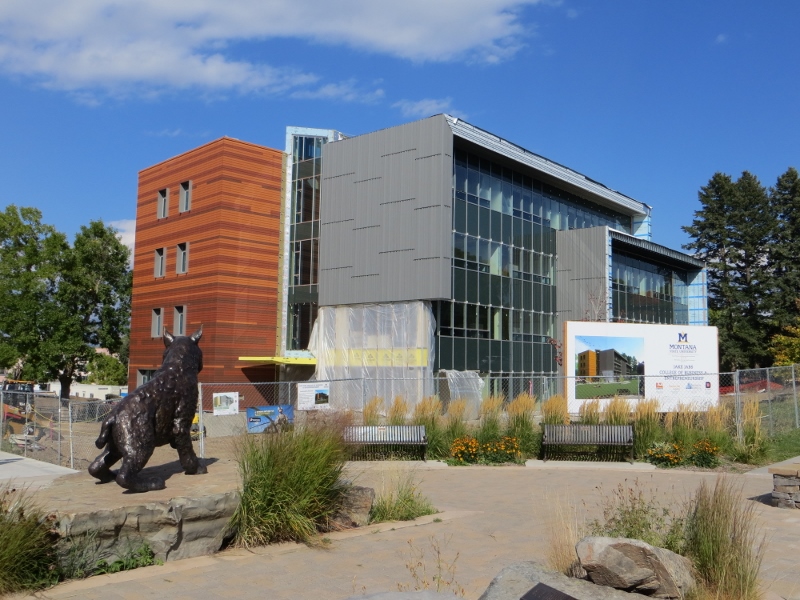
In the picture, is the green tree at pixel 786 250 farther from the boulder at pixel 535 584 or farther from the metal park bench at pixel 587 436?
the boulder at pixel 535 584

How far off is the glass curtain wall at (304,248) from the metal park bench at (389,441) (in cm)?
2026

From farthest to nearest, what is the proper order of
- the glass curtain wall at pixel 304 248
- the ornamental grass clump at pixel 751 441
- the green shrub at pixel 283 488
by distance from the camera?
1. the glass curtain wall at pixel 304 248
2. the ornamental grass clump at pixel 751 441
3. the green shrub at pixel 283 488

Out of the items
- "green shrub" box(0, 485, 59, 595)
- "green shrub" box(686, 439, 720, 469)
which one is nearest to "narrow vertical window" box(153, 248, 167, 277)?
"green shrub" box(686, 439, 720, 469)

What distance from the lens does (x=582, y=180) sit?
42656mm

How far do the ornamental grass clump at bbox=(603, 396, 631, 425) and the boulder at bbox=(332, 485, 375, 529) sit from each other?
941 centimetres

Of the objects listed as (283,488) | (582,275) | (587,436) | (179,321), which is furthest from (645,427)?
(179,321)

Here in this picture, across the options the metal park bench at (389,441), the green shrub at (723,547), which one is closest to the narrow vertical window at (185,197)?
the metal park bench at (389,441)

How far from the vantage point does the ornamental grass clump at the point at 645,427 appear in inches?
664

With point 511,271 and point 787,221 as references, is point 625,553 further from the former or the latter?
point 787,221

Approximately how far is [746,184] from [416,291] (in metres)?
43.4

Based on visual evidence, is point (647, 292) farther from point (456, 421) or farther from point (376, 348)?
point (456, 421)

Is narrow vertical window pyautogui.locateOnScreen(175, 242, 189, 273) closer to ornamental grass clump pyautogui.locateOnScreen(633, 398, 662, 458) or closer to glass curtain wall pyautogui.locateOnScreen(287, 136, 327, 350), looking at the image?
glass curtain wall pyautogui.locateOnScreen(287, 136, 327, 350)

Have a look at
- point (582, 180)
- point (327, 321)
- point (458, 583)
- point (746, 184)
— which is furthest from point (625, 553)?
point (746, 184)

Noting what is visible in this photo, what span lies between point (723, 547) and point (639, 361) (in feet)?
56.8
